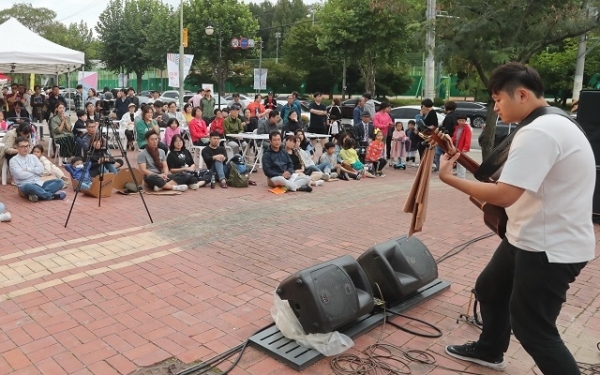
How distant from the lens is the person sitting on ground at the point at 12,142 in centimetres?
872

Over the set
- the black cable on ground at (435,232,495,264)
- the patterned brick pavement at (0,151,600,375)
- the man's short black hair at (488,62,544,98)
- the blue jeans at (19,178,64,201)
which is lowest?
the patterned brick pavement at (0,151,600,375)

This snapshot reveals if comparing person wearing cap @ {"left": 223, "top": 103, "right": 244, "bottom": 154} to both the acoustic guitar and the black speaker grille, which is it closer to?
the black speaker grille

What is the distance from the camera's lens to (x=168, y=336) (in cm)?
387

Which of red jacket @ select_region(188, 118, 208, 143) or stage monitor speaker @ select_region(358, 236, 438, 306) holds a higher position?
red jacket @ select_region(188, 118, 208, 143)

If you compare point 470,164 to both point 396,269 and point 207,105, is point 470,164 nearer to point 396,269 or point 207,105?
point 396,269

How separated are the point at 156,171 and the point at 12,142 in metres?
2.45

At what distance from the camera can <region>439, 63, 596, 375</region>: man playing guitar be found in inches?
99.0

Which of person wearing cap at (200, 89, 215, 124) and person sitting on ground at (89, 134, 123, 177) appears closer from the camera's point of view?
person sitting on ground at (89, 134, 123, 177)

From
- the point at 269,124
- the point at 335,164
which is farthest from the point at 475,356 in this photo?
the point at 269,124

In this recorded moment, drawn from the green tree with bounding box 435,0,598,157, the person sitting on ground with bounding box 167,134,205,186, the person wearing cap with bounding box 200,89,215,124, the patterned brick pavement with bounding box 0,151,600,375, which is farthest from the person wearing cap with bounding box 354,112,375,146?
the person sitting on ground with bounding box 167,134,205,186

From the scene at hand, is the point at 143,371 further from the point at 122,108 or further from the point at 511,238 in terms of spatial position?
the point at 122,108

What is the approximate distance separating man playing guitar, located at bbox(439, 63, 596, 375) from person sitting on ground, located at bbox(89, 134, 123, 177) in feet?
20.6

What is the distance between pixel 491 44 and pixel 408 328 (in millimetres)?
8493

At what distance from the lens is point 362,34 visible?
2823 cm
